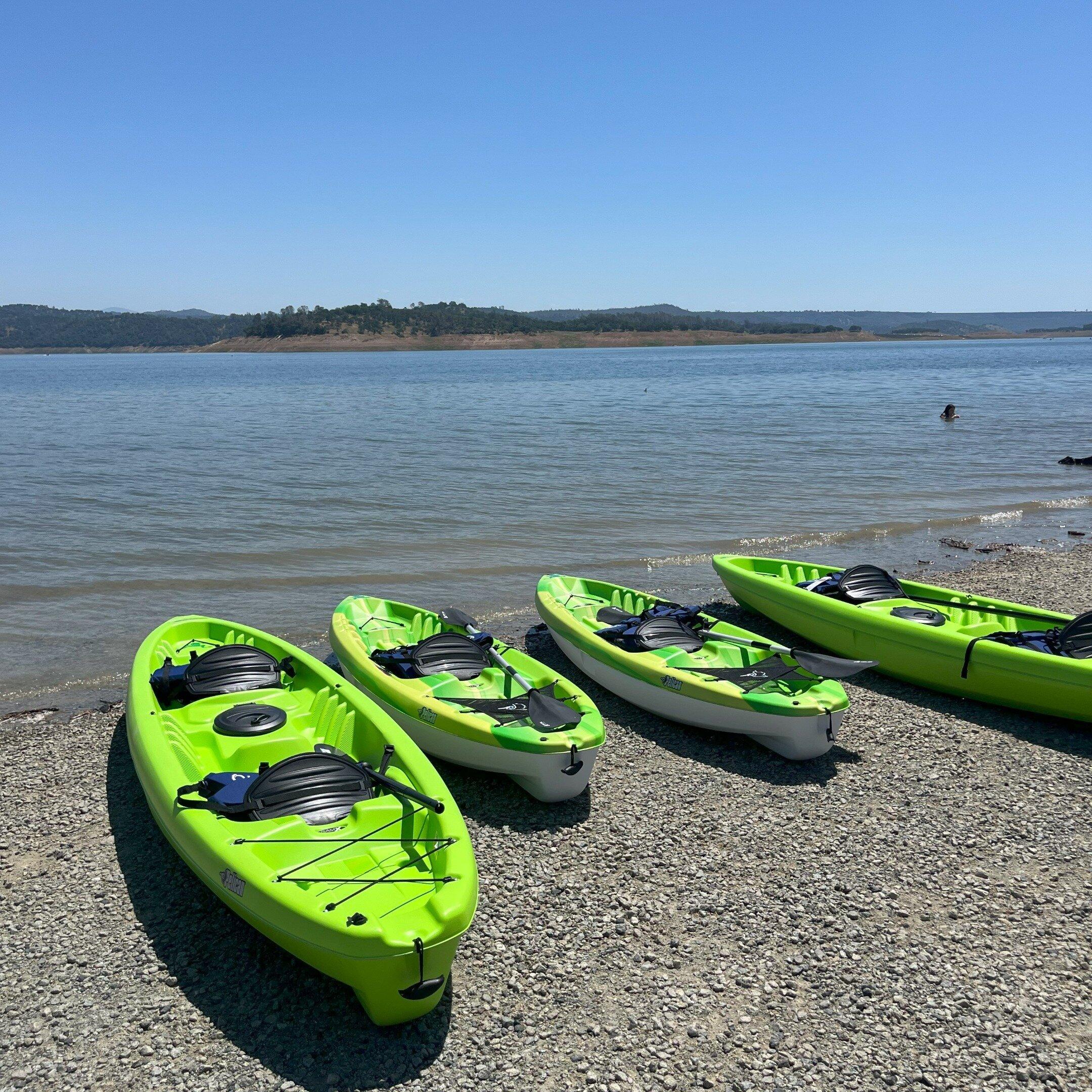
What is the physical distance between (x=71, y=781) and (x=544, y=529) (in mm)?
10810

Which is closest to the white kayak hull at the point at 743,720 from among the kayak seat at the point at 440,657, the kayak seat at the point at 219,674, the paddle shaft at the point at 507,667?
the kayak seat at the point at 440,657

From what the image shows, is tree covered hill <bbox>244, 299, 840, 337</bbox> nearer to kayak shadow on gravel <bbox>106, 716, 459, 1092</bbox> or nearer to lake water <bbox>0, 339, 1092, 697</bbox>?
lake water <bbox>0, 339, 1092, 697</bbox>

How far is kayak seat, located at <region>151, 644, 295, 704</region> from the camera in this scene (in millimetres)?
7055

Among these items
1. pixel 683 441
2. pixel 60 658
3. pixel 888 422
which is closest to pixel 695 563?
pixel 60 658

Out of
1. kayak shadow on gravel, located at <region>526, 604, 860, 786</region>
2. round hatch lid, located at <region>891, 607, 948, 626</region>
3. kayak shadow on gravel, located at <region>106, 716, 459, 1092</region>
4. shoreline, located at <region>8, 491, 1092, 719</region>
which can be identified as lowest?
shoreline, located at <region>8, 491, 1092, 719</region>

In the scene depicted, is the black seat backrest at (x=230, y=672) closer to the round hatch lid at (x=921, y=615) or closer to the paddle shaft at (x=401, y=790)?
the paddle shaft at (x=401, y=790)

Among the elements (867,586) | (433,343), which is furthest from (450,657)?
(433,343)

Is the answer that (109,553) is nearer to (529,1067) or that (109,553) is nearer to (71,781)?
(71,781)

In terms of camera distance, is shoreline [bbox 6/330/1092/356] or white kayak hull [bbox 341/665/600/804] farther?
shoreline [bbox 6/330/1092/356]

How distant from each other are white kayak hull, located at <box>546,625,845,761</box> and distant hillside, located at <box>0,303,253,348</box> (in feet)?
590

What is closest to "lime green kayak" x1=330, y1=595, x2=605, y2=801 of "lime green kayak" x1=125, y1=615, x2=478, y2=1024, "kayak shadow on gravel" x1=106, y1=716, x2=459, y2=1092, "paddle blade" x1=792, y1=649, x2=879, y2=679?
"lime green kayak" x1=125, y1=615, x2=478, y2=1024

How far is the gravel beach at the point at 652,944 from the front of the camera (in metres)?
4.04

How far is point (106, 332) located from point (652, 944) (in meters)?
193

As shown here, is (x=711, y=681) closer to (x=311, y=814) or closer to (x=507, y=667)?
(x=507, y=667)
